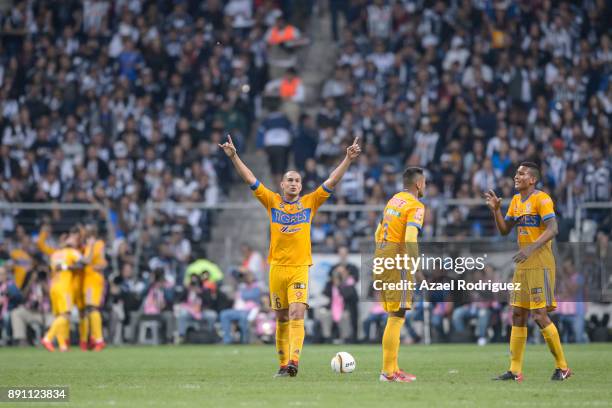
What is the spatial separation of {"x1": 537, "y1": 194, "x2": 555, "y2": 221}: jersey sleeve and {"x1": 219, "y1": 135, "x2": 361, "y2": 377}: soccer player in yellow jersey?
252cm

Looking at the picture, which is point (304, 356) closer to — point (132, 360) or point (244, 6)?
point (132, 360)

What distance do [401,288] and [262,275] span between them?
15.2 m

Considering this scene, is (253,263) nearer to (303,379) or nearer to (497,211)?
(303,379)

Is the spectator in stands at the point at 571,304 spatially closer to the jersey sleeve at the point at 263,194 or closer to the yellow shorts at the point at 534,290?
the yellow shorts at the point at 534,290

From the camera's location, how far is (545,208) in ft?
47.8

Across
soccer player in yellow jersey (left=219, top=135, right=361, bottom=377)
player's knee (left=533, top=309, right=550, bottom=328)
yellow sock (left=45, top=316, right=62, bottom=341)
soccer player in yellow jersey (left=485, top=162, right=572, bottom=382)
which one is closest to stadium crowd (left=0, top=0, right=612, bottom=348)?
yellow sock (left=45, top=316, right=62, bottom=341)

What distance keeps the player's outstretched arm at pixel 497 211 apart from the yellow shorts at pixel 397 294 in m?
1.37

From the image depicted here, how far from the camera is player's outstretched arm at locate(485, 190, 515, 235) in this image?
1449cm

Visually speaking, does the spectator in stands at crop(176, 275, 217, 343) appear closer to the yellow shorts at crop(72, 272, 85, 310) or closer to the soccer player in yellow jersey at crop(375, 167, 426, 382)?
the yellow shorts at crop(72, 272, 85, 310)

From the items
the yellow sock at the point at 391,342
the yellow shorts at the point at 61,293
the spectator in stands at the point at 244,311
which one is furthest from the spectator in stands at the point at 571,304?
the yellow sock at the point at 391,342

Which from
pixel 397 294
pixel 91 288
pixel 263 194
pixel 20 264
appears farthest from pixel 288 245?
pixel 20 264

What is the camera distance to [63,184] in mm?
31016

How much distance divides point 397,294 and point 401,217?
95 centimetres

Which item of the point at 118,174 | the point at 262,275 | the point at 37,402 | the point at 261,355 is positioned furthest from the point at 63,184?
the point at 37,402
